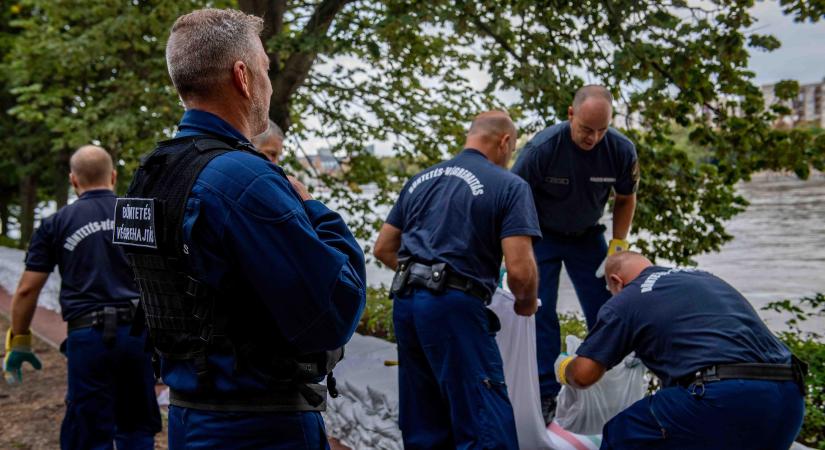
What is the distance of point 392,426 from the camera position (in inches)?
184

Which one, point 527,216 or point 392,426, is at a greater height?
point 527,216

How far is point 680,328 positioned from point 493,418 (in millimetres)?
940

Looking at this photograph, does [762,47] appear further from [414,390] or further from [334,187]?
[334,187]

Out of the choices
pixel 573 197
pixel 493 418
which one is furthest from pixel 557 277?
pixel 493 418

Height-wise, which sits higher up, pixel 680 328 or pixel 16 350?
pixel 680 328

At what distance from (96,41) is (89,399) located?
875 centimetres

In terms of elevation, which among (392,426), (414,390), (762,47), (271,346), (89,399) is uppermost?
(762,47)

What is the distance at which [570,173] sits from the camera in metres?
4.60

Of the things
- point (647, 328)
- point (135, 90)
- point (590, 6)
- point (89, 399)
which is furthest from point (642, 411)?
point (135, 90)

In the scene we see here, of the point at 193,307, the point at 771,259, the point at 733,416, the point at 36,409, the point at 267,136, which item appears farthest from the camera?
the point at 771,259

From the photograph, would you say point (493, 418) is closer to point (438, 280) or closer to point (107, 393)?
point (438, 280)

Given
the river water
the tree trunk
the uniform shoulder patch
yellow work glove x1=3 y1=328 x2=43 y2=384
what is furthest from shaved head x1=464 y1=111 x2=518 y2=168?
the tree trunk

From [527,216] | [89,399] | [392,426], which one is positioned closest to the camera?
[527,216]

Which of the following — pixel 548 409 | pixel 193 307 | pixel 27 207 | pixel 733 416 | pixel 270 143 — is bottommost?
pixel 27 207
